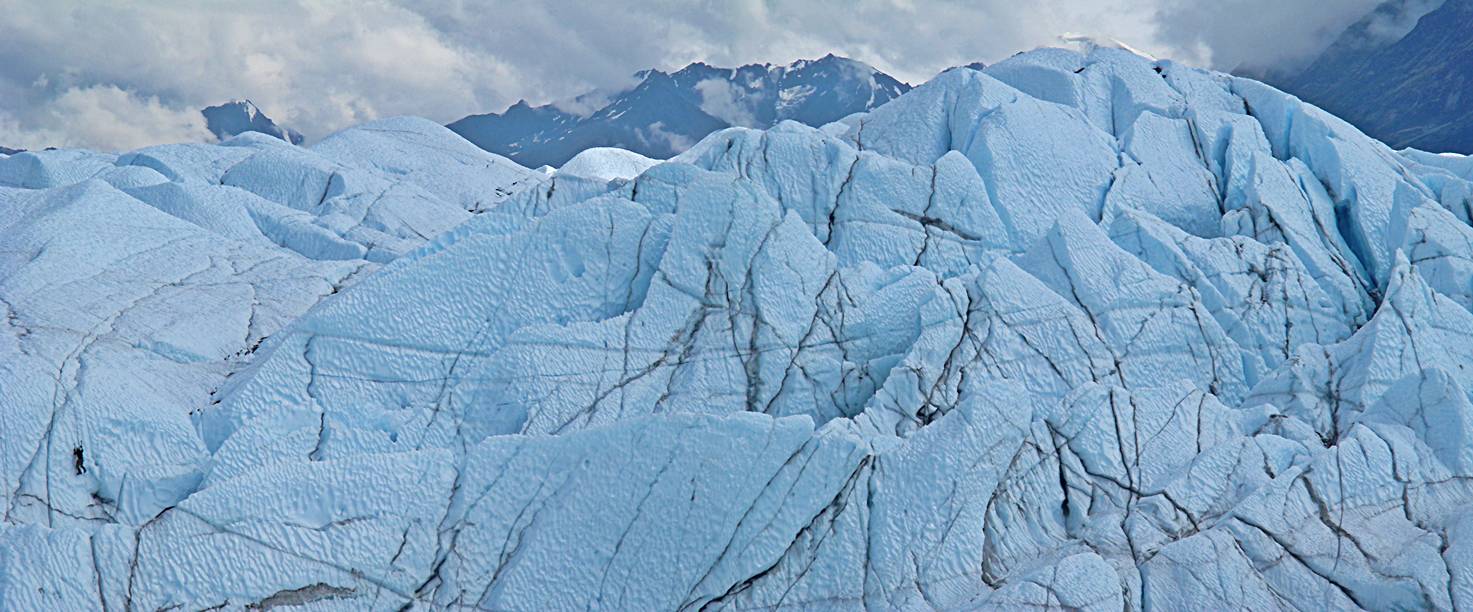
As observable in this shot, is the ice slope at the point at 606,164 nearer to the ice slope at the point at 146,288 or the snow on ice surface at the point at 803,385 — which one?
the ice slope at the point at 146,288

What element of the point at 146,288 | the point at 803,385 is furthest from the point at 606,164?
the point at 803,385

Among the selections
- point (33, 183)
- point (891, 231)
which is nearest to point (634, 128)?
point (33, 183)

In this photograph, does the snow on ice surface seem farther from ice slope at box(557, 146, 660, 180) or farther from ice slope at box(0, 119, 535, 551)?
ice slope at box(557, 146, 660, 180)

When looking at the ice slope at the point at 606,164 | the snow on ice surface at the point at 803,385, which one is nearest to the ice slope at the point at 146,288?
the snow on ice surface at the point at 803,385

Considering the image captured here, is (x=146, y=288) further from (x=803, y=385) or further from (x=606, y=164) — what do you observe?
(x=606, y=164)

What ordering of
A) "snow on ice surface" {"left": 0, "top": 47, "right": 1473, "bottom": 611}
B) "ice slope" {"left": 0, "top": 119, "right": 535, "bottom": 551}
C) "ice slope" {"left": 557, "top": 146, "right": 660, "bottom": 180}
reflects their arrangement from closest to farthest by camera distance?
"snow on ice surface" {"left": 0, "top": 47, "right": 1473, "bottom": 611} → "ice slope" {"left": 0, "top": 119, "right": 535, "bottom": 551} → "ice slope" {"left": 557, "top": 146, "right": 660, "bottom": 180}

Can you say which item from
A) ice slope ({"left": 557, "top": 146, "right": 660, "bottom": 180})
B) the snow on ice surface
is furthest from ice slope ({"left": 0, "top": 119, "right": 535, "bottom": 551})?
ice slope ({"left": 557, "top": 146, "right": 660, "bottom": 180})

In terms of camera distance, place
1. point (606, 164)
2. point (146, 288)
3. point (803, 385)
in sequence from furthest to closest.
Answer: point (606, 164)
point (146, 288)
point (803, 385)

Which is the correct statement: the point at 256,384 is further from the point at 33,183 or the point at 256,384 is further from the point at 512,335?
the point at 33,183
